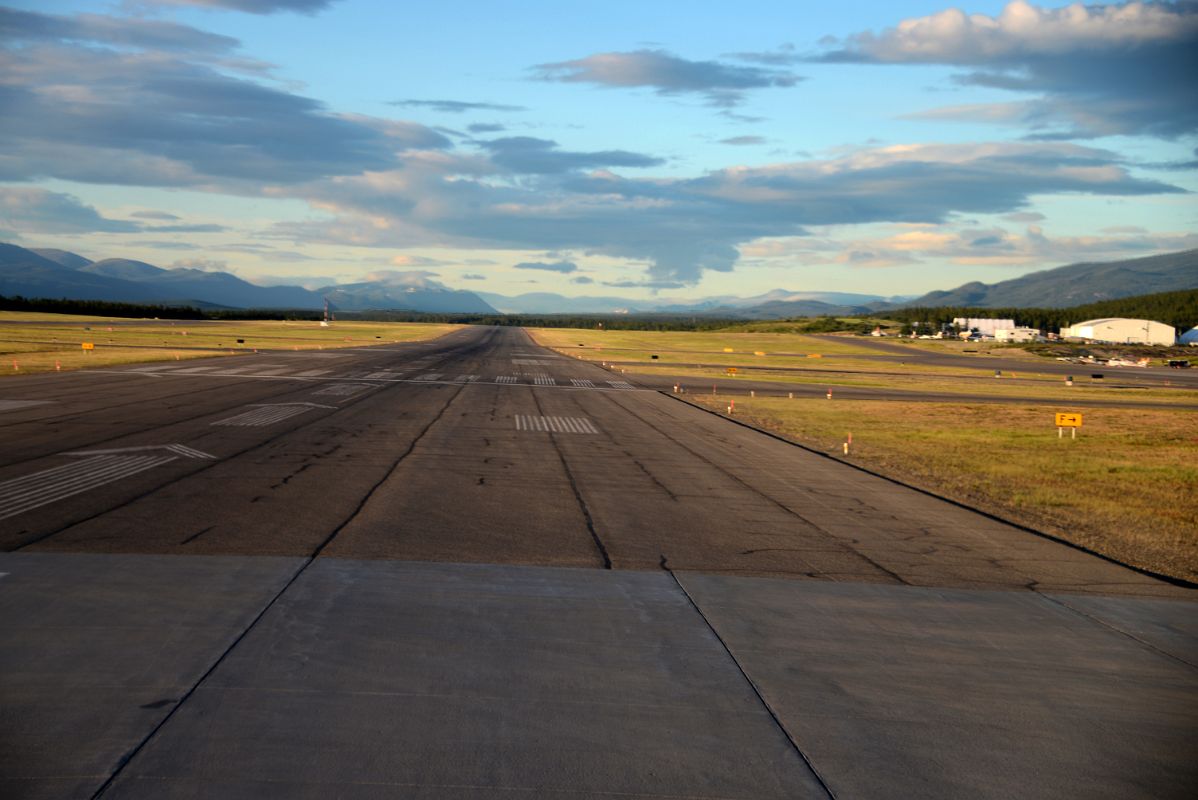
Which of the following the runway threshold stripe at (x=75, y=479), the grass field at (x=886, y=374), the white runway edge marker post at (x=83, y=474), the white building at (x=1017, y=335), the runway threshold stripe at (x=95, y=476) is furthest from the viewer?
the white building at (x=1017, y=335)

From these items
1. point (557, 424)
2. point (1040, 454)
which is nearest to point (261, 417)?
point (557, 424)

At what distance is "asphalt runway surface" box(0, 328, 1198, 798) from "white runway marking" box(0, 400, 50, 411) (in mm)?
10210

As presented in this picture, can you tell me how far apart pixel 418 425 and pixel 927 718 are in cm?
2267

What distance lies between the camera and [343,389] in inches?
1614

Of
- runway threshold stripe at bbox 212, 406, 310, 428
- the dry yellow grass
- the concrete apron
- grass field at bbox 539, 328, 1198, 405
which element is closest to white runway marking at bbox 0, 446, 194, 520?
the concrete apron

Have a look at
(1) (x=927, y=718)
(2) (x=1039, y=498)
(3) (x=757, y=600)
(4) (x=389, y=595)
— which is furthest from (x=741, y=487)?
(1) (x=927, y=718)

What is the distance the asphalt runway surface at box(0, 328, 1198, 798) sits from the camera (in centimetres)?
652

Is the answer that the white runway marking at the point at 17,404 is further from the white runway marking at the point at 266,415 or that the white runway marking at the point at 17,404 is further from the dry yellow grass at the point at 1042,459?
the dry yellow grass at the point at 1042,459

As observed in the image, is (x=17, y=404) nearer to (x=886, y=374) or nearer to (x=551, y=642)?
(x=551, y=642)

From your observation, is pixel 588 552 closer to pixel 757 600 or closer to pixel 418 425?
pixel 757 600

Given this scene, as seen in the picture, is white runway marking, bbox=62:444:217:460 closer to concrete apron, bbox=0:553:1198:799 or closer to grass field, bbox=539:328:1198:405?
concrete apron, bbox=0:553:1198:799

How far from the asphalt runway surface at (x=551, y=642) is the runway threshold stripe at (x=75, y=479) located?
0.13 metres

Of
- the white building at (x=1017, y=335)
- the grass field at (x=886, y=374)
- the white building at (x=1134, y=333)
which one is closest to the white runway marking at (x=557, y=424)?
the grass field at (x=886, y=374)

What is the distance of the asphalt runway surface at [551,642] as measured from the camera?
652cm
